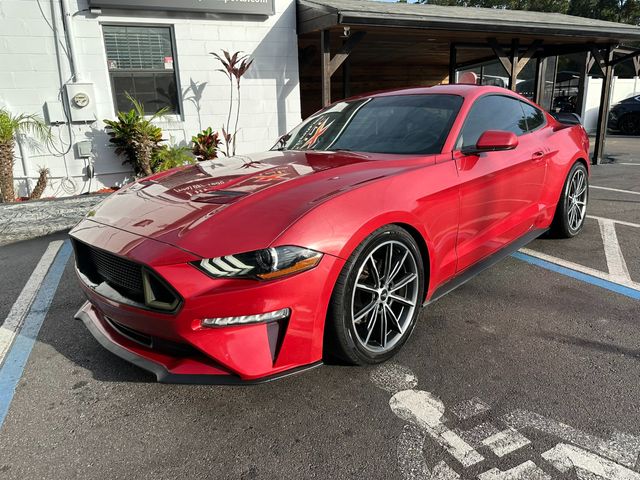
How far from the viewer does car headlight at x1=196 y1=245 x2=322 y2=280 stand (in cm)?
213

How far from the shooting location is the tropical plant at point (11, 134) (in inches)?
275

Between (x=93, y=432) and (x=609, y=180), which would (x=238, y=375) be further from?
(x=609, y=180)

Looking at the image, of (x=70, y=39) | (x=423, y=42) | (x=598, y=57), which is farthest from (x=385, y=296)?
(x=598, y=57)

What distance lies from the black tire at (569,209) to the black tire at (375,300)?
2.44m

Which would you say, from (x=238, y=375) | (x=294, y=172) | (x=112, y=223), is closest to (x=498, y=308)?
(x=294, y=172)

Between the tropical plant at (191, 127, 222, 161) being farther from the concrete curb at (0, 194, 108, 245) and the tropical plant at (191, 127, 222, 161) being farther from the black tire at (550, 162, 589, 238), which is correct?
the black tire at (550, 162, 589, 238)

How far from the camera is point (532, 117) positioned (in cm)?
431

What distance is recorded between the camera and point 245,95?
867cm

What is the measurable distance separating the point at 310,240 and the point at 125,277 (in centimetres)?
91

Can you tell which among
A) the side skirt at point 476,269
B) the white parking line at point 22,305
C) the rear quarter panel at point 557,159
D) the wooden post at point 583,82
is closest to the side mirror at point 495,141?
the side skirt at point 476,269

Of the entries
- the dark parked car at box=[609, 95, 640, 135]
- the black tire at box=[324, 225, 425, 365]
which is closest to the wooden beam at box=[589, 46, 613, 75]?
the dark parked car at box=[609, 95, 640, 135]

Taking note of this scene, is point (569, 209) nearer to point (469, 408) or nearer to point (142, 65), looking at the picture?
point (469, 408)

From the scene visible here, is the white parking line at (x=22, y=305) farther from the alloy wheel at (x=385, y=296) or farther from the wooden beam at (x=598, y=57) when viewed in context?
the wooden beam at (x=598, y=57)

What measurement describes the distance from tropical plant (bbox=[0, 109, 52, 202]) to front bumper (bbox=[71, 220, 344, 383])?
599 cm
